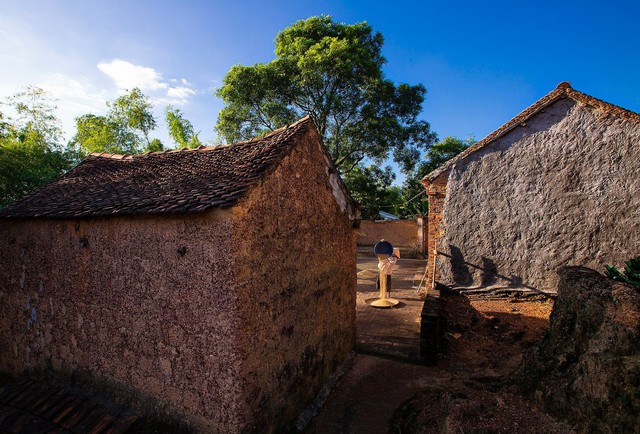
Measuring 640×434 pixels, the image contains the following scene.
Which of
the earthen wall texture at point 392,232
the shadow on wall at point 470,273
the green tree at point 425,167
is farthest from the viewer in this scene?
the green tree at point 425,167

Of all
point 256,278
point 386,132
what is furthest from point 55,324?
point 386,132

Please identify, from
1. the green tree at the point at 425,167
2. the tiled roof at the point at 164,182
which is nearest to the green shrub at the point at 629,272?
the tiled roof at the point at 164,182

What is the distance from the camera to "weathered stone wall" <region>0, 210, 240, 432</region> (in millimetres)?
4301

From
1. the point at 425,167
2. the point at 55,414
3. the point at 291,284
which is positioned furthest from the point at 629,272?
the point at 425,167

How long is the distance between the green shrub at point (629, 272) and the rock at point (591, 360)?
5.08m

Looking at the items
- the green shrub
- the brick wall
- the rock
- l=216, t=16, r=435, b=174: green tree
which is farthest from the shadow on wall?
l=216, t=16, r=435, b=174: green tree

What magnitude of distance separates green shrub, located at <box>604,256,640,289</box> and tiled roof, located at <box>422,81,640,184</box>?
3937 millimetres

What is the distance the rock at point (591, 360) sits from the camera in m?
3.54

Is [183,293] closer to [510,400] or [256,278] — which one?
[256,278]

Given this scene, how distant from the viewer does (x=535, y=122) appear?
10.6 m

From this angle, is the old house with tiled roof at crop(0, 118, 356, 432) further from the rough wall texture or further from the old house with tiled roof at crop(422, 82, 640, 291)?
the rough wall texture

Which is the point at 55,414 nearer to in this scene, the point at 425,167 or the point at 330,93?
the point at 330,93

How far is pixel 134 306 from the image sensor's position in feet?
16.9

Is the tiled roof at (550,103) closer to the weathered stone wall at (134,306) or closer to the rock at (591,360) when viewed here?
the rock at (591,360)
